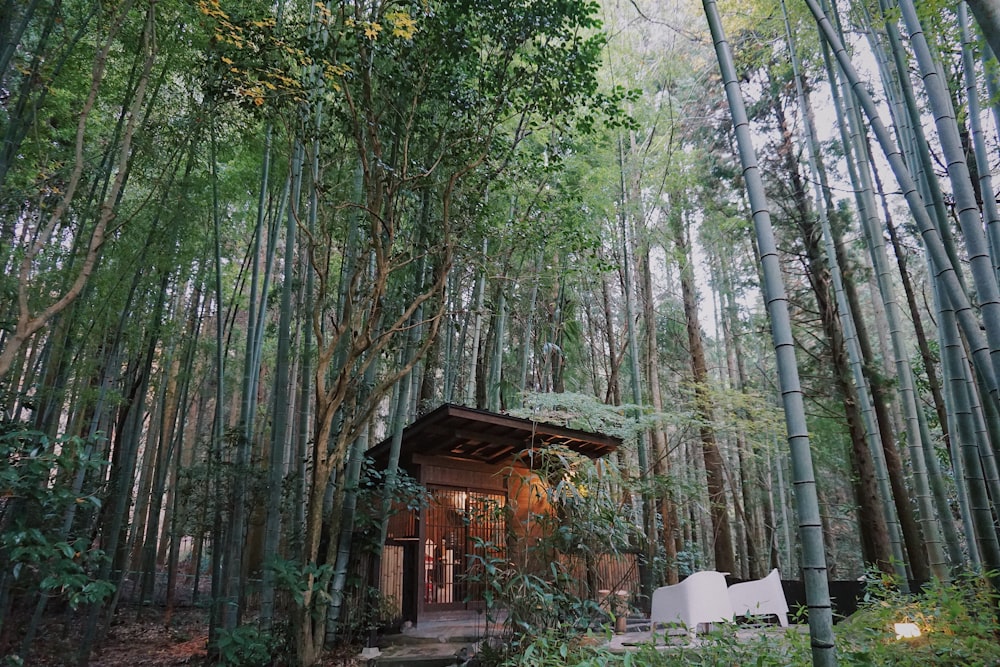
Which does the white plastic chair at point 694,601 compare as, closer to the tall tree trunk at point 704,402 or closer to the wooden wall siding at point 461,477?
the wooden wall siding at point 461,477

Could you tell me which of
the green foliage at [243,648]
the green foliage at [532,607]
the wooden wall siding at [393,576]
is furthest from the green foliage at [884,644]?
the wooden wall siding at [393,576]

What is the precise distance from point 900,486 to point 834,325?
7.41 ft

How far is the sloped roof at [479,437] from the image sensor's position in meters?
6.10

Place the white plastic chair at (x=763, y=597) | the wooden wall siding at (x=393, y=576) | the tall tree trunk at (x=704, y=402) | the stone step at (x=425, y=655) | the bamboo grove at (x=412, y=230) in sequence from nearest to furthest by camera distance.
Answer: the bamboo grove at (x=412, y=230) → the stone step at (x=425, y=655) → the white plastic chair at (x=763, y=597) → the wooden wall siding at (x=393, y=576) → the tall tree trunk at (x=704, y=402)

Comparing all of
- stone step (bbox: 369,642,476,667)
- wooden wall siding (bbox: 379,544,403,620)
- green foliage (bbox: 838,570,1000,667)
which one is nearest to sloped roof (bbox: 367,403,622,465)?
wooden wall siding (bbox: 379,544,403,620)

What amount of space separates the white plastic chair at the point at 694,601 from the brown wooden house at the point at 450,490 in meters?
1.61

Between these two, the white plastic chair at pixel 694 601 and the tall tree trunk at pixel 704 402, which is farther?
the tall tree trunk at pixel 704 402

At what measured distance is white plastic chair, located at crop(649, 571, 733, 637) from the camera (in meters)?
4.55

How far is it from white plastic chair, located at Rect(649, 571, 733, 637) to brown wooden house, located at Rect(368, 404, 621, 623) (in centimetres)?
161

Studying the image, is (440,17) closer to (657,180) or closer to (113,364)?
(113,364)

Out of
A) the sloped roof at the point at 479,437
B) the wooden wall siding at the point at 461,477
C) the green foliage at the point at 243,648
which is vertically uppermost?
the sloped roof at the point at 479,437

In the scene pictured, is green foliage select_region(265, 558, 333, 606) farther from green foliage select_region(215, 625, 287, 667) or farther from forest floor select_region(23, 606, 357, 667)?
forest floor select_region(23, 606, 357, 667)

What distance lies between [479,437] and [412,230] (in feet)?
8.26

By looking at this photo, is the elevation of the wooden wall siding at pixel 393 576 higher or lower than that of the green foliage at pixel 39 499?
lower
